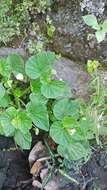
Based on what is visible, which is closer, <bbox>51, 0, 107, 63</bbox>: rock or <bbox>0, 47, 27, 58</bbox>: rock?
<bbox>51, 0, 107, 63</bbox>: rock

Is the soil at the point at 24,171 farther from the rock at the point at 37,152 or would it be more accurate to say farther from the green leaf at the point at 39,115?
the green leaf at the point at 39,115

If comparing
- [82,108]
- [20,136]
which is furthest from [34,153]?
[82,108]

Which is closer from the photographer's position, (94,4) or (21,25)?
(94,4)

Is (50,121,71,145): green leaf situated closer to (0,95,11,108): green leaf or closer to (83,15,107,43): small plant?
(0,95,11,108): green leaf

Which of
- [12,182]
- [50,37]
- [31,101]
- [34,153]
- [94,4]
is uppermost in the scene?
[94,4]

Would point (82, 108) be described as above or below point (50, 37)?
below

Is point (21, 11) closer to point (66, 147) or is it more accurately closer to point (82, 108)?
point (82, 108)

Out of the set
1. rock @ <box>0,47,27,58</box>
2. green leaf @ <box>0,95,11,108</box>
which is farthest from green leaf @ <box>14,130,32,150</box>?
rock @ <box>0,47,27,58</box>
